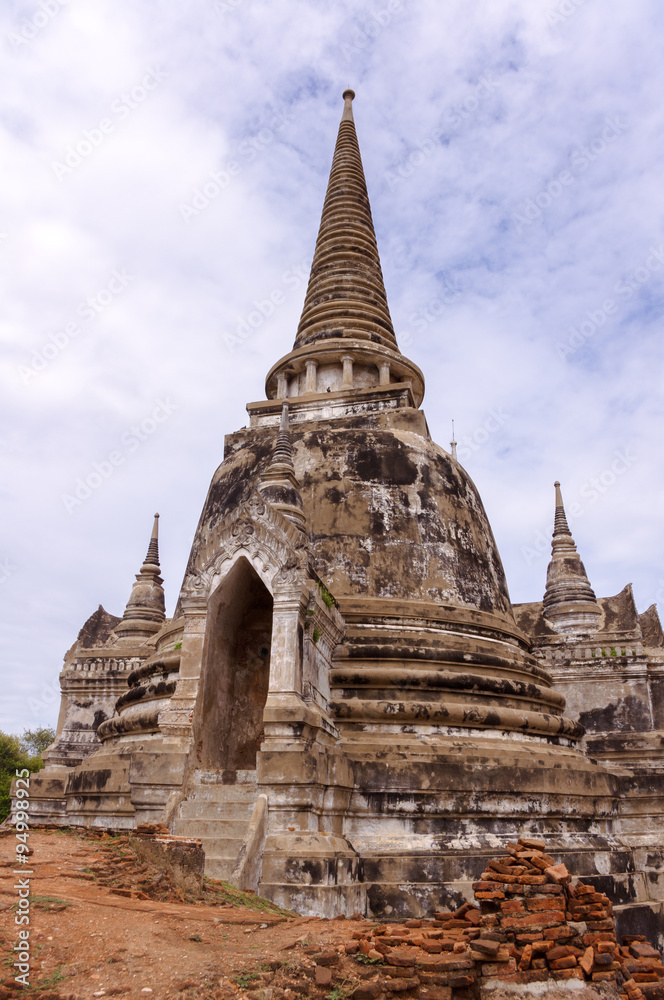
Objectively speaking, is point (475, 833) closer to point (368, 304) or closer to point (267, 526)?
point (267, 526)

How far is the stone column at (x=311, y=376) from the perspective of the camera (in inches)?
627

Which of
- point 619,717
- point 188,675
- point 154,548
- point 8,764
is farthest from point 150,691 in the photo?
point 8,764

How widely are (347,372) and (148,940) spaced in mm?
12103

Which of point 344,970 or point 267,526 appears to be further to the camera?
point 267,526

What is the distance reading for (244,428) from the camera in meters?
15.0

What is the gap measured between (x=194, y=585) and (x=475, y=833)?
4552 mm

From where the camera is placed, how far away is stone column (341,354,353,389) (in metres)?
15.6

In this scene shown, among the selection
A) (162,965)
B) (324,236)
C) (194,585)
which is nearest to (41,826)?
(194,585)

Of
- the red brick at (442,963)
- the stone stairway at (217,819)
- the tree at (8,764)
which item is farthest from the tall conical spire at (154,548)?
the red brick at (442,963)

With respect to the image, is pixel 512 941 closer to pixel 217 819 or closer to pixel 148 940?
pixel 148 940

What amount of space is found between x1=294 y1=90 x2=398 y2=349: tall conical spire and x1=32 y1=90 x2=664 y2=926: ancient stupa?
650 millimetres

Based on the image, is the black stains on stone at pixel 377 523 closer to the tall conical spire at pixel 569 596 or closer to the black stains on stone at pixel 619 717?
the black stains on stone at pixel 619 717

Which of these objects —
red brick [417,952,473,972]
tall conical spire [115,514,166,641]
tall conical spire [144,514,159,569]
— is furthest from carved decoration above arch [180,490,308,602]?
tall conical spire [144,514,159,569]

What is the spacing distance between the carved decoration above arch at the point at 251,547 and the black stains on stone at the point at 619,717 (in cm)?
948
